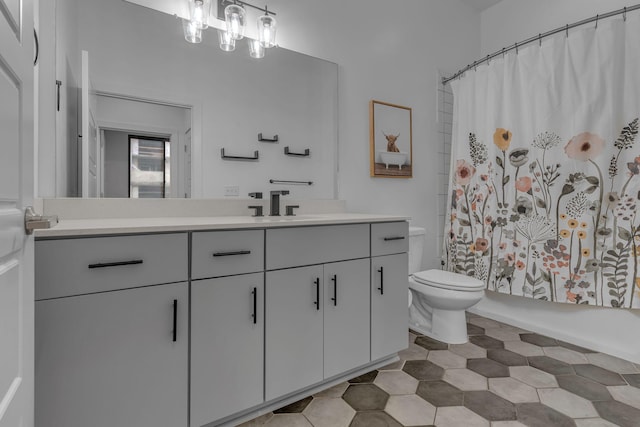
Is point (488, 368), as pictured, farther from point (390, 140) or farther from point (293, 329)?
point (390, 140)

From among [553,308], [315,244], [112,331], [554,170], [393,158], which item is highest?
[393,158]

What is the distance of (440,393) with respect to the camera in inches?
63.3

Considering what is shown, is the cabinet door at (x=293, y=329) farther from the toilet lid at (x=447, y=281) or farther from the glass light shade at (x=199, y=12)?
the glass light shade at (x=199, y=12)

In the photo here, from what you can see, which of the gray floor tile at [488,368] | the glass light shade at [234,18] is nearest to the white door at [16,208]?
the glass light shade at [234,18]

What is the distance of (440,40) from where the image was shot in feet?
9.32

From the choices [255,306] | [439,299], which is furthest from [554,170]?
[255,306]

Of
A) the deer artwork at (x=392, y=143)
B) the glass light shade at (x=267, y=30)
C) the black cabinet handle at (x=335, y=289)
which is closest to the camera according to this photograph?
the black cabinet handle at (x=335, y=289)

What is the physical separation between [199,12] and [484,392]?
7.86ft

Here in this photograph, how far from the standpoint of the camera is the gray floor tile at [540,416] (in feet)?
4.52

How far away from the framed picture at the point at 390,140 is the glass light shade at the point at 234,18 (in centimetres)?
105

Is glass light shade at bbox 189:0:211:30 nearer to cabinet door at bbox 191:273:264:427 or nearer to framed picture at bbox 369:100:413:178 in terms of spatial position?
framed picture at bbox 369:100:413:178

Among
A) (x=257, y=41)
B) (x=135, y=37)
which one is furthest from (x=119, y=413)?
(x=257, y=41)

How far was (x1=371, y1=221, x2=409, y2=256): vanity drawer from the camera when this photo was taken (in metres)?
1.77

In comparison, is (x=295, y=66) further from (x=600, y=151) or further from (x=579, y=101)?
(x=600, y=151)
